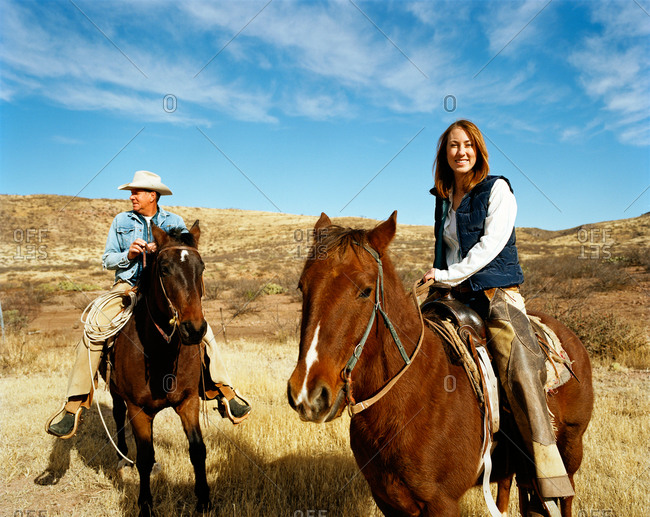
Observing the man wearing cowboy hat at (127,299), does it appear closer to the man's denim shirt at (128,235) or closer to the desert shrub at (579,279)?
the man's denim shirt at (128,235)

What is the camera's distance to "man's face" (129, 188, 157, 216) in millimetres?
4934

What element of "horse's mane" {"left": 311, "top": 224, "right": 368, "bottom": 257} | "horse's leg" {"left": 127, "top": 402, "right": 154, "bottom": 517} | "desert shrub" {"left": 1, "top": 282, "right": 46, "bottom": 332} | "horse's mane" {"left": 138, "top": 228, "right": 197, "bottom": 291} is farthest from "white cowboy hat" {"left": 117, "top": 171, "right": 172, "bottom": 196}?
"desert shrub" {"left": 1, "top": 282, "right": 46, "bottom": 332}

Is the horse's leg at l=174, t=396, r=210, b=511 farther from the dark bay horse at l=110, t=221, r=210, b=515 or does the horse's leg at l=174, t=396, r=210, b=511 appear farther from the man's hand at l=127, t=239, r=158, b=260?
the man's hand at l=127, t=239, r=158, b=260

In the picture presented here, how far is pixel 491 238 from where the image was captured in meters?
2.81

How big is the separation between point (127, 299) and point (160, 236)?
1.17 m

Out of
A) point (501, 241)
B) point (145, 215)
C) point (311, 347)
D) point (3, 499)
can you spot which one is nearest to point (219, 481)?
point (3, 499)

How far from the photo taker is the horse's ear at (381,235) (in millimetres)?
2379

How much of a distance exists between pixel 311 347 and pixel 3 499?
5.10 meters

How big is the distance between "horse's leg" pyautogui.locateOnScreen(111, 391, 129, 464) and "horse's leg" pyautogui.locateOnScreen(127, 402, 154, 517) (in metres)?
1.61

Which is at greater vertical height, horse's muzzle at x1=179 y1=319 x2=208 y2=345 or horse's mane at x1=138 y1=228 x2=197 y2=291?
horse's mane at x1=138 y1=228 x2=197 y2=291

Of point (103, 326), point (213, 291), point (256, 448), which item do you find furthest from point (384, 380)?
point (213, 291)

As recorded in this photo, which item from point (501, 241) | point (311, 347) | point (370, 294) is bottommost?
point (311, 347)

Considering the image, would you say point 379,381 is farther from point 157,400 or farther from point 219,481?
point 219,481

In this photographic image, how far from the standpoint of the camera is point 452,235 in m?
3.31
